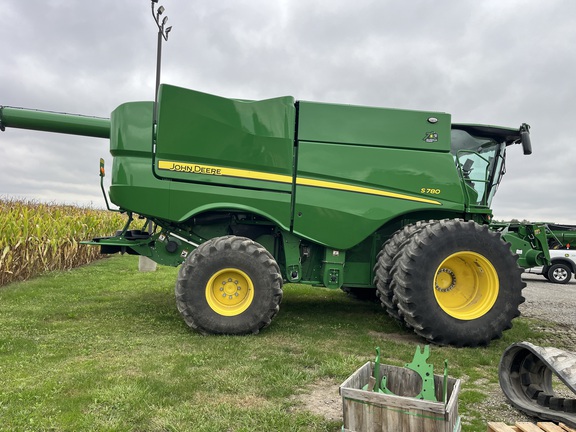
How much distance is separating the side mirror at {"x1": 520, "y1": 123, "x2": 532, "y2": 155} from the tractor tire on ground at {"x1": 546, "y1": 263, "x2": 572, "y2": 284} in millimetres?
9931

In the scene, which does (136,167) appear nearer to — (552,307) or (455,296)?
(455,296)

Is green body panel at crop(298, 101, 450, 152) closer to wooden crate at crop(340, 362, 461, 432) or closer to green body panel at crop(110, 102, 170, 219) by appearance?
green body panel at crop(110, 102, 170, 219)

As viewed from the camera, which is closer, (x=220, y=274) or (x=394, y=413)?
(x=394, y=413)

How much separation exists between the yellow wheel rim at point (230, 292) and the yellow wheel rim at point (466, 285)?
2.24 m

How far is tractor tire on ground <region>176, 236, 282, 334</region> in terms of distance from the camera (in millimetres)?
4832

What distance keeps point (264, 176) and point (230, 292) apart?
4.78ft

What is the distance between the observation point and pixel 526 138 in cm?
611

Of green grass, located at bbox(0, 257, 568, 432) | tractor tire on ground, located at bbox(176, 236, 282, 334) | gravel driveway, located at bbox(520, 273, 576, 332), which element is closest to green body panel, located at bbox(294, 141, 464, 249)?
tractor tire on ground, located at bbox(176, 236, 282, 334)

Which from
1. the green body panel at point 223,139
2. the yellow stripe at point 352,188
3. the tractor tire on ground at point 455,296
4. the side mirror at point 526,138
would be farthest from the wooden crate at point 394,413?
the side mirror at point 526,138

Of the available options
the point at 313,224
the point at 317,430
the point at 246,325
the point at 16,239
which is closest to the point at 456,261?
the point at 313,224

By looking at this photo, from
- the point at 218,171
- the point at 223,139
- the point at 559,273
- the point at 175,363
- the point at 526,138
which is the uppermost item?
the point at 526,138

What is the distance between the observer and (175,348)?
14.2 ft

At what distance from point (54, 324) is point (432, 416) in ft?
15.3

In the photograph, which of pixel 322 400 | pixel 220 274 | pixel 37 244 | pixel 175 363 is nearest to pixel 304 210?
pixel 220 274
